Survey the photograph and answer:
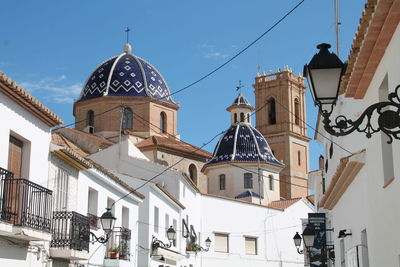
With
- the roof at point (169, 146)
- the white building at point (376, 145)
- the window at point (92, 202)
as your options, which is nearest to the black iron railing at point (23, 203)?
the window at point (92, 202)

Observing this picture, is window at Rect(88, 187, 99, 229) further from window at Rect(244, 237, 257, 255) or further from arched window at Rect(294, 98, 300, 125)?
arched window at Rect(294, 98, 300, 125)

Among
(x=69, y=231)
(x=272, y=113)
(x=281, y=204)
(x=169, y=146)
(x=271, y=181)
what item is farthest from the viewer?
(x=272, y=113)

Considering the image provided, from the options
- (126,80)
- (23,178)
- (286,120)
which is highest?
(286,120)

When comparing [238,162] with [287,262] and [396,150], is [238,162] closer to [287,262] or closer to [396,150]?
[287,262]

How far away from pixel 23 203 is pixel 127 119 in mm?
30855

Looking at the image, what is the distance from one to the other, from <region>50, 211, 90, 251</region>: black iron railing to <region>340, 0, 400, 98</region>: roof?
717 centimetres

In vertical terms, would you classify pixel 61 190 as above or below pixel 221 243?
below

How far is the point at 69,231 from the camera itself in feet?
45.0

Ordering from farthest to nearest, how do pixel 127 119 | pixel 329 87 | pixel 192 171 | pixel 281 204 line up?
1. pixel 192 171
2. pixel 127 119
3. pixel 281 204
4. pixel 329 87

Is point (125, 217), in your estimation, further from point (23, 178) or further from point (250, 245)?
point (250, 245)

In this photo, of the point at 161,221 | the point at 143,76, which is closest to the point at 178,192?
the point at 161,221

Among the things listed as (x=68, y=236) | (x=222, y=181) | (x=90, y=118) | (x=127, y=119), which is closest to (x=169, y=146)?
(x=127, y=119)

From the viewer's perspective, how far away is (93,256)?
54.7 ft

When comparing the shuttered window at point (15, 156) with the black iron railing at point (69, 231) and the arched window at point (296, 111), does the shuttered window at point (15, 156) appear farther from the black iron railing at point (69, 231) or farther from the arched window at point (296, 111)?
the arched window at point (296, 111)
